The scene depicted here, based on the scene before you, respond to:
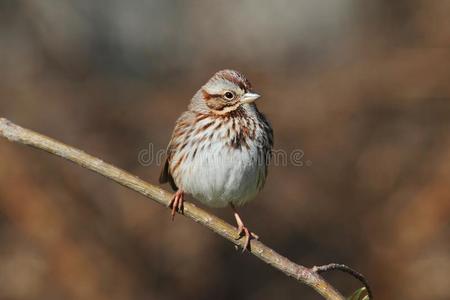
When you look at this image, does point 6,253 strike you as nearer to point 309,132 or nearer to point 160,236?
point 160,236

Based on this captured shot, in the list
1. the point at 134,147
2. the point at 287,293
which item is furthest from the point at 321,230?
the point at 134,147

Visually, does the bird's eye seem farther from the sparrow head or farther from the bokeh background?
the bokeh background

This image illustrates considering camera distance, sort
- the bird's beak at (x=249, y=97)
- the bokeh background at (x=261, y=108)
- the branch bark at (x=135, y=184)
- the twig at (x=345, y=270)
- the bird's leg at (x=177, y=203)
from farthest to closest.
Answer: the bokeh background at (x=261, y=108)
the bird's beak at (x=249, y=97)
the bird's leg at (x=177, y=203)
the branch bark at (x=135, y=184)
the twig at (x=345, y=270)

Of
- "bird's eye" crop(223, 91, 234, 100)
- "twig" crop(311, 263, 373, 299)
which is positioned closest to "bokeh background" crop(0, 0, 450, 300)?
"bird's eye" crop(223, 91, 234, 100)

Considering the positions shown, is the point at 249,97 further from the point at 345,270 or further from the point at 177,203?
the point at 345,270

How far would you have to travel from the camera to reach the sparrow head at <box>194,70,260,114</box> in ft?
17.1

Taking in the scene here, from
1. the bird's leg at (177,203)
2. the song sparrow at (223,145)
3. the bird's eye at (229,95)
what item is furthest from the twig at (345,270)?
the bird's eye at (229,95)

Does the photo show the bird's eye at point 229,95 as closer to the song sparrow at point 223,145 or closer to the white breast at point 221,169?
the song sparrow at point 223,145

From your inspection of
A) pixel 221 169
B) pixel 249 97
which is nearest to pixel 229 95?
pixel 249 97

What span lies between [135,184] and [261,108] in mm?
6229

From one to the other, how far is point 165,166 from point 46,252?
329cm

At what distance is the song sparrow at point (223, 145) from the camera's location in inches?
208

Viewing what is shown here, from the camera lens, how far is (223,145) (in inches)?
209

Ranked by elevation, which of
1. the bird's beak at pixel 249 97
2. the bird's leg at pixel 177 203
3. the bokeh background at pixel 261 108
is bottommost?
the bird's leg at pixel 177 203
